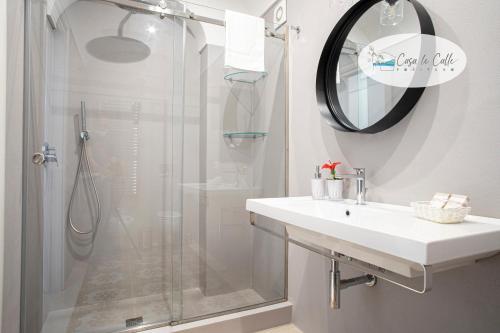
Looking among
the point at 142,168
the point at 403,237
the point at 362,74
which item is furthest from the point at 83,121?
the point at 403,237

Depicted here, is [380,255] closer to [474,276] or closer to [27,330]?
[474,276]

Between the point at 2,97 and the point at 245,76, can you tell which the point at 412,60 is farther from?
the point at 2,97

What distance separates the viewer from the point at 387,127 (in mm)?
1207

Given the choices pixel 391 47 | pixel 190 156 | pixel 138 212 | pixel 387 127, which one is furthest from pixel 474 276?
pixel 138 212

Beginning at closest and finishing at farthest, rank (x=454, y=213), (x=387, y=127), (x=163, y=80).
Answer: (x=454, y=213)
(x=387, y=127)
(x=163, y=80)

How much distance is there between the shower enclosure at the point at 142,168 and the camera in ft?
5.04

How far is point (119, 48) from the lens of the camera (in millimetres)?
1709

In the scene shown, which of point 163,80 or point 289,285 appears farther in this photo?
point 289,285

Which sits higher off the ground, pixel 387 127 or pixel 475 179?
pixel 387 127

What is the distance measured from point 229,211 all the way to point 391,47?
4.38ft

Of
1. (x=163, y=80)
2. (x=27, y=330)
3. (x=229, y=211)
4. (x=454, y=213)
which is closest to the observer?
(x=454, y=213)

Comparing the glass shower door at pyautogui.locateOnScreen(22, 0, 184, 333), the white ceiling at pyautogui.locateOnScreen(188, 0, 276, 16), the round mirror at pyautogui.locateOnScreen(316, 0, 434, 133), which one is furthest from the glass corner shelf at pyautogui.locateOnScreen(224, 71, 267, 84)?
the white ceiling at pyautogui.locateOnScreen(188, 0, 276, 16)

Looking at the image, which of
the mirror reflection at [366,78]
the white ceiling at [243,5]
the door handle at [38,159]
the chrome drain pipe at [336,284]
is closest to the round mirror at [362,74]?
the mirror reflection at [366,78]

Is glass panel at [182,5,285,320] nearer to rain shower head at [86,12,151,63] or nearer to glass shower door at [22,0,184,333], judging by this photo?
glass shower door at [22,0,184,333]
